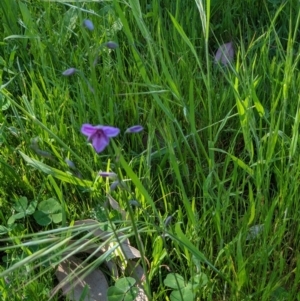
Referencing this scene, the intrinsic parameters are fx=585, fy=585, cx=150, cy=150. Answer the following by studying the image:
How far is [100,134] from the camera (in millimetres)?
953

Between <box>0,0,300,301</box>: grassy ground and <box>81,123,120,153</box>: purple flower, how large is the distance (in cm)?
9

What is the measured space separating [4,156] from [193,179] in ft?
1.78

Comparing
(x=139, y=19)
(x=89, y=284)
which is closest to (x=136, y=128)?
(x=139, y=19)

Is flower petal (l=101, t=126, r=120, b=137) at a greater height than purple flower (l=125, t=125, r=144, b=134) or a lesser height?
greater

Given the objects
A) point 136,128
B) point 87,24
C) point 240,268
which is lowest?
point 240,268


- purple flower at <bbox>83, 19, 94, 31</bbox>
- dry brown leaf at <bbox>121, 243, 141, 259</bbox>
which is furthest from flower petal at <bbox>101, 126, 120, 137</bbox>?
dry brown leaf at <bbox>121, 243, 141, 259</bbox>

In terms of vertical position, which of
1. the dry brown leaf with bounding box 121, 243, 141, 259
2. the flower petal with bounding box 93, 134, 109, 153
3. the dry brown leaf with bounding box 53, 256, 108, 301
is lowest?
the dry brown leaf with bounding box 53, 256, 108, 301

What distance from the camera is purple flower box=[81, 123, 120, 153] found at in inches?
37.0

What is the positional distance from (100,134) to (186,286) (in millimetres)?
519

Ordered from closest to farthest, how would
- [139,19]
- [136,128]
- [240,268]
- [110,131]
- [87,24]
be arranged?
1. [110,131]
2. [136,128]
3. [87,24]
4. [240,268]
5. [139,19]

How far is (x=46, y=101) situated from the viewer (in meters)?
1.78

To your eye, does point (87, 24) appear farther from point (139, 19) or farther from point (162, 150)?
point (162, 150)

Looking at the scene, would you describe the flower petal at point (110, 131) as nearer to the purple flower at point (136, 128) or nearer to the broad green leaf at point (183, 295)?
the purple flower at point (136, 128)

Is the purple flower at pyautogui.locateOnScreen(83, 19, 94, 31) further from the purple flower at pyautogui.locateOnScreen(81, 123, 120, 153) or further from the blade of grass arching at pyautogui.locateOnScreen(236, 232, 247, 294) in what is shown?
the blade of grass arching at pyautogui.locateOnScreen(236, 232, 247, 294)
